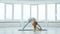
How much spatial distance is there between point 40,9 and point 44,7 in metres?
0.24

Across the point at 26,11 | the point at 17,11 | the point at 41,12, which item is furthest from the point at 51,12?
the point at 17,11

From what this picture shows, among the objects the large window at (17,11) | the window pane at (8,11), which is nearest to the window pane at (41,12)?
the large window at (17,11)

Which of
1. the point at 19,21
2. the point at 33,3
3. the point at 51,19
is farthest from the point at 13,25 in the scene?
the point at 51,19

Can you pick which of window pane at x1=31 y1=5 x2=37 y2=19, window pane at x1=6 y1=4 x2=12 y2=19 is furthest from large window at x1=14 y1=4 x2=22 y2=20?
window pane at x1=31 y1=5 x2=37 y2=19

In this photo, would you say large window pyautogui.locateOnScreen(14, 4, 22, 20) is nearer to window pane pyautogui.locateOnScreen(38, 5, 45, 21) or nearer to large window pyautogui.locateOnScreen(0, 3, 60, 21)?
large window pyautogui.locateOnScreen(0, 3, 60, 21)

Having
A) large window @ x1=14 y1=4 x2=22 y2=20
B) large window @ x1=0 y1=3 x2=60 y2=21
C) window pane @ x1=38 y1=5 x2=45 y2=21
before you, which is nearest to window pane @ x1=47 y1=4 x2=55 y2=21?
large window @ x1=0 y1=3 x2=60 y2=21

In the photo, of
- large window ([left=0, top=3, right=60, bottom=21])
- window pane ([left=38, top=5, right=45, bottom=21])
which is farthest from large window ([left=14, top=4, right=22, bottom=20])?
window pane ([left=38, top=5, right=45, bottom=21])

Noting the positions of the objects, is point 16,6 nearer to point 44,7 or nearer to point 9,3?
point 9,3

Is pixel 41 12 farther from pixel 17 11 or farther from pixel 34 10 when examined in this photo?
pixel 17 11

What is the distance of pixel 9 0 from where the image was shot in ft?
22.6

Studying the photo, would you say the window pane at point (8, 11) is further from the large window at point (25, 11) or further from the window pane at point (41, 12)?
the window pane at point (41, 12)

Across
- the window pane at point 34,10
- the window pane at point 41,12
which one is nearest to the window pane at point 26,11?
the window pane at point 34,10

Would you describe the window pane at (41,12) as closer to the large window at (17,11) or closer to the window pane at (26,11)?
the window pane at (26,11)

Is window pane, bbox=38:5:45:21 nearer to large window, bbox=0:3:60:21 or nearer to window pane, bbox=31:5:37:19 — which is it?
large window, bbox=0:3:60:21
